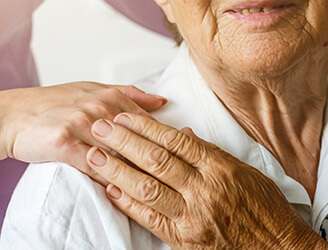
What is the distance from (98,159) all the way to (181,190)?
0.17 m

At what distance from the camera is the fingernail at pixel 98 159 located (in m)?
0.94

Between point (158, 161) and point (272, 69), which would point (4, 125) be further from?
point (272, 69)

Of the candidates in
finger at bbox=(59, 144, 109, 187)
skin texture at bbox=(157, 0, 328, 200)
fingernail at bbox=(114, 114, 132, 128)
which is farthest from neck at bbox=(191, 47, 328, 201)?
finger at bbox=(59, 144, 109, 187)

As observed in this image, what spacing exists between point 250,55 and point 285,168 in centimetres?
34

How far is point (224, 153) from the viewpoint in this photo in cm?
107

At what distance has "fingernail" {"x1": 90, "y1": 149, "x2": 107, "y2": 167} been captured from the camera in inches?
37.1

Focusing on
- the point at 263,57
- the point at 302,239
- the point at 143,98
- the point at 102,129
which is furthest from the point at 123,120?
the point at 302,239

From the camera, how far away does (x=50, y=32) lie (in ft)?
5.78

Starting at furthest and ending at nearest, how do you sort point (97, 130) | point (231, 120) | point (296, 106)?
point (296, 106) → point (231, 120) → point (97, 130)

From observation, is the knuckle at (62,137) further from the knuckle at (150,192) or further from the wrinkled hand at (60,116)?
the knuckle at (150,192)

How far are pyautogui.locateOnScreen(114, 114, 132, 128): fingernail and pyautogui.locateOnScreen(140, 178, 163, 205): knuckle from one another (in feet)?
0.37

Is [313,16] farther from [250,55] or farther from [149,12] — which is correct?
[149,12]

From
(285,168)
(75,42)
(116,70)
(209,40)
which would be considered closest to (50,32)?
(75,42)

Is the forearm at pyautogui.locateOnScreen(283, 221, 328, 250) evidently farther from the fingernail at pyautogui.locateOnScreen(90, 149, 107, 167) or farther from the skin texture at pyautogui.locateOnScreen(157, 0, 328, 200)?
the fingernail at pyautogui.locateOnScreen(90, 149, 107, 167)
